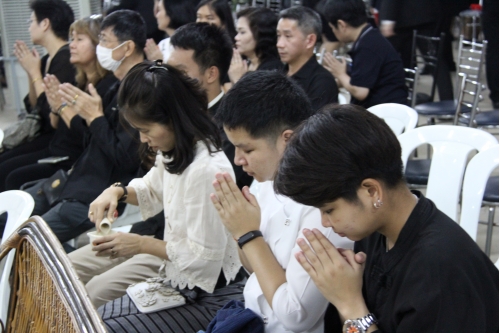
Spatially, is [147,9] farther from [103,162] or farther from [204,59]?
[204,59]

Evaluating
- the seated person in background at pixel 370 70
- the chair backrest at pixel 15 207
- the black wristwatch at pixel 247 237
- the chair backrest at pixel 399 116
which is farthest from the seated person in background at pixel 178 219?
the seated person in background at pixel 370 70

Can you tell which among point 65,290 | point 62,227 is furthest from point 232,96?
point 62,227

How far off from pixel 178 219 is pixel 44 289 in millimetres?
546

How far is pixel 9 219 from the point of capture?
6.71ft

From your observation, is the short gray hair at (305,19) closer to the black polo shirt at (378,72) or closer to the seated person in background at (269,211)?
the black polo shirt at (378,72)

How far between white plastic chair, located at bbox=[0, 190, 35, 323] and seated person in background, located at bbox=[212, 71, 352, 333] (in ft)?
2.34

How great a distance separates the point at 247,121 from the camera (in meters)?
1.56

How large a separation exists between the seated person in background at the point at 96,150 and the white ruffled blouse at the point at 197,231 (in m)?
0.67

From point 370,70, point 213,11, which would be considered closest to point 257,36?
point 213,11

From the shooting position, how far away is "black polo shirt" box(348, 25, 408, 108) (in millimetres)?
3639

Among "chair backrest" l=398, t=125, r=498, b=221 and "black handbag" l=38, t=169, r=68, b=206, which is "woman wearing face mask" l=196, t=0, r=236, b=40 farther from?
"chair backrest" l=398, t=125, r=498, b=221

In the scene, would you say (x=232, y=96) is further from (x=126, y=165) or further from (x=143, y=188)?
(x=126, y=165)

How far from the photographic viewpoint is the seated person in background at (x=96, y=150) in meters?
2.67

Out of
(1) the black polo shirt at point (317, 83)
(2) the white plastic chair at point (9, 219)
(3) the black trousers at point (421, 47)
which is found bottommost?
(3) the black trousers at point (421, 47)
